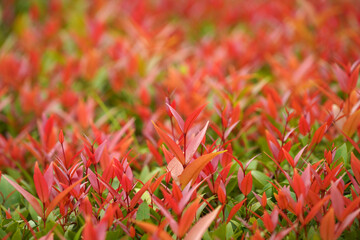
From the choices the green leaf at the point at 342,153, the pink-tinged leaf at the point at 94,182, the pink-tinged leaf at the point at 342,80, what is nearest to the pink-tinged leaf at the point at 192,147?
the pink-tinged leaf at the point at 94,182

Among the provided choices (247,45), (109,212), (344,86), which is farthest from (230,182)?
(247,45)

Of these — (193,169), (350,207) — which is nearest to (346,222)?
(350,207)

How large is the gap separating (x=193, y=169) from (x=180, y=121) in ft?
0.51

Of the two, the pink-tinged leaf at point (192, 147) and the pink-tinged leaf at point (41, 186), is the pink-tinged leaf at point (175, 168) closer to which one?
the pink-tinged leaf at point (192, 147)

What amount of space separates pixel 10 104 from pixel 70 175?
120 cm

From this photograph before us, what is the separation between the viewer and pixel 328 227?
981 millimetres

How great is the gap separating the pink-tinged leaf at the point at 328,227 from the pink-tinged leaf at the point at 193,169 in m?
0.34

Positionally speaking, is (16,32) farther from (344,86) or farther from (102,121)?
(344,86)

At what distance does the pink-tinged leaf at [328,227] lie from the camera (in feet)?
3.18

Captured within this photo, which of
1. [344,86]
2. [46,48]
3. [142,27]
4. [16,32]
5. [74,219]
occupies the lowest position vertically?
[344,86]

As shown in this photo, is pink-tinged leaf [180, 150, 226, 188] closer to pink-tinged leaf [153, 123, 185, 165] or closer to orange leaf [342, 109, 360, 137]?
pink-tinged leaf [153, 123, 185, 165]

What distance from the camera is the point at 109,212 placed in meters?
1.05

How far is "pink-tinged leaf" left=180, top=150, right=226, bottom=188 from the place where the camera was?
1.10 m

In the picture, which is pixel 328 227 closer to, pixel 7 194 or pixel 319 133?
pixel 319 133
